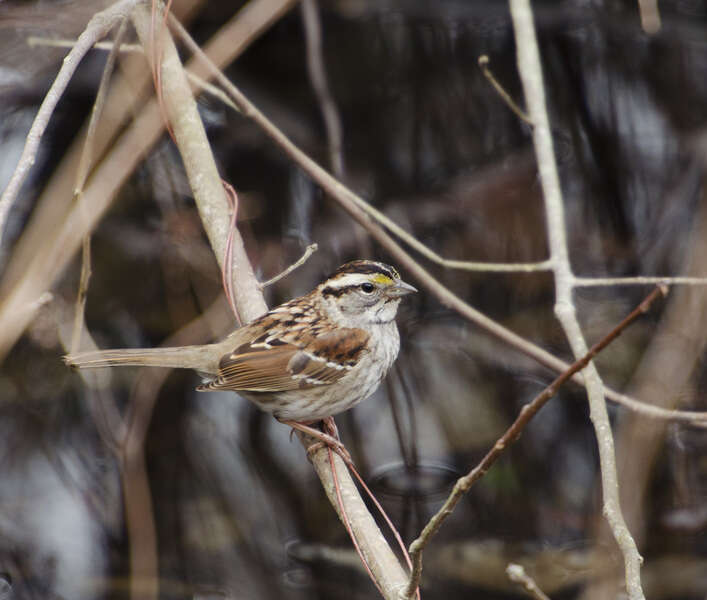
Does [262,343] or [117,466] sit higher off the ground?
[262,343]

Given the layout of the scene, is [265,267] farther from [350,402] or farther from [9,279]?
[350,402]

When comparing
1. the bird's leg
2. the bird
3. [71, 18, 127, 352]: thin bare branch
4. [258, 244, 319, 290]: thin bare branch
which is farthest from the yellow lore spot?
[71, 18, 127, 352]: thin bare branch

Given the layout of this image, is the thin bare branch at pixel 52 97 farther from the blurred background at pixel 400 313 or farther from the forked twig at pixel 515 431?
the blurred background at pixel 400 313

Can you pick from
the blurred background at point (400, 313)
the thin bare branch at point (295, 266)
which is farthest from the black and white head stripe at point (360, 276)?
the blurred background at point (400, 313)

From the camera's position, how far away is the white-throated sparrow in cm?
371

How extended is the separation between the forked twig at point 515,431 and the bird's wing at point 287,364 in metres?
1.56

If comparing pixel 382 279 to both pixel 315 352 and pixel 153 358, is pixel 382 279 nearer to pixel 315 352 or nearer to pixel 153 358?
pixel 315 352

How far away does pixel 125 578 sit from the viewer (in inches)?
199

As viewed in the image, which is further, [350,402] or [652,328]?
[652,328]

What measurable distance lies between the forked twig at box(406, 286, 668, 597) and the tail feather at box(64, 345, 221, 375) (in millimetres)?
1511

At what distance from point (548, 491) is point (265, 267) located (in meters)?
2.24

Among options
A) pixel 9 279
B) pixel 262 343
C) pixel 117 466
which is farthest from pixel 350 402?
pixel 117 466

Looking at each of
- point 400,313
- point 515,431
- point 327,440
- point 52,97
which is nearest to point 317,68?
point 400,313

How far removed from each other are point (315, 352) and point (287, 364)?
0.13 metres
